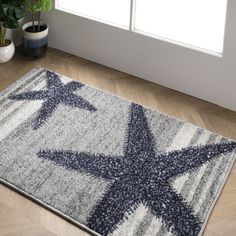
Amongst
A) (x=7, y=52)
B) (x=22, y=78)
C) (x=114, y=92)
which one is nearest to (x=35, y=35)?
(x=7, y=52)

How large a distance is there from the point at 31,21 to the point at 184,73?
1.23 meters

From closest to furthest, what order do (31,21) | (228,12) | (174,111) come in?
(228,12) → (174,111) → (31,21)

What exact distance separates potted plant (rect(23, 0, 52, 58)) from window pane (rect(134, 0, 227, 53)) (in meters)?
0.69

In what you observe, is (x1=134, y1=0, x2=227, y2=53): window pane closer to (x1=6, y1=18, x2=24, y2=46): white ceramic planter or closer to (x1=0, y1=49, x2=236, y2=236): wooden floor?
(x1=0, y1=49, x2=236, y2=236): wooden floor

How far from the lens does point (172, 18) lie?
2.58m

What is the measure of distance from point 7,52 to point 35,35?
23 centimetres

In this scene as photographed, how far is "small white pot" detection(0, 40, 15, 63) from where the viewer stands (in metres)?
2.87

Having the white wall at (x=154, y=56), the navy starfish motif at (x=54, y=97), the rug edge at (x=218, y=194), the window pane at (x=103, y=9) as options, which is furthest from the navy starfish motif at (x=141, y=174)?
the window pane at (x=103, y=9)

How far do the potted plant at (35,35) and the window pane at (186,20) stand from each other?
69 centimetres

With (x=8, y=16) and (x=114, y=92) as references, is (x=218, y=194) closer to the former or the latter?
(x=114, y=92)

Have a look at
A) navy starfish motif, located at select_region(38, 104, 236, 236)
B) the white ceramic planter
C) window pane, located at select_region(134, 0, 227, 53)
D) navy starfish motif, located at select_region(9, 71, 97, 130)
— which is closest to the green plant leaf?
the white ceramic planter

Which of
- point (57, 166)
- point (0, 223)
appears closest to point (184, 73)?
point (57, 166)

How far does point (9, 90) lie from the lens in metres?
2.71

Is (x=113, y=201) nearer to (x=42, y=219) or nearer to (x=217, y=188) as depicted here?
(x=42, y=219)
